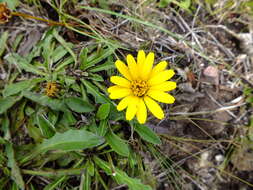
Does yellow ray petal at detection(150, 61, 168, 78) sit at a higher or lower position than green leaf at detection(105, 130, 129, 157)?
higher

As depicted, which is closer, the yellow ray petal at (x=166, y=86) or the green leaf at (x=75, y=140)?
the yellow ray petal at (x=166, y=86)

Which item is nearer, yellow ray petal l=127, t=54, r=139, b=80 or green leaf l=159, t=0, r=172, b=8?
yellow ray petal l=127, t=54, r=139, b=80

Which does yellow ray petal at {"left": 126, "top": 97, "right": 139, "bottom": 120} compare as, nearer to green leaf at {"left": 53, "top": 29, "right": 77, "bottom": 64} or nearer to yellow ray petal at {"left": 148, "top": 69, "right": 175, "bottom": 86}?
yellow ray petal at {"left": 148, "top": 69, "right": 175, "bottom": 86}

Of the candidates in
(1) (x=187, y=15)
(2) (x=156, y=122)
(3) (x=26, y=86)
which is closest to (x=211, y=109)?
(2) (x=156, y=122)

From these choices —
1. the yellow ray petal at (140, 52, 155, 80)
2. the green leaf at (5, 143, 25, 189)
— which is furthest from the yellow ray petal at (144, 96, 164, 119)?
the green leaf at (5, 143, 25, 189)

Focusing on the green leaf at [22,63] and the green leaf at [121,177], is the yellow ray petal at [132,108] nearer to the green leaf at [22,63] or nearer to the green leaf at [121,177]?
the green leaf at [121,177]

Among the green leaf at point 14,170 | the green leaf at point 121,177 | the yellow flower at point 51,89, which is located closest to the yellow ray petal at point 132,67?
the yellow flower at point 51,89
